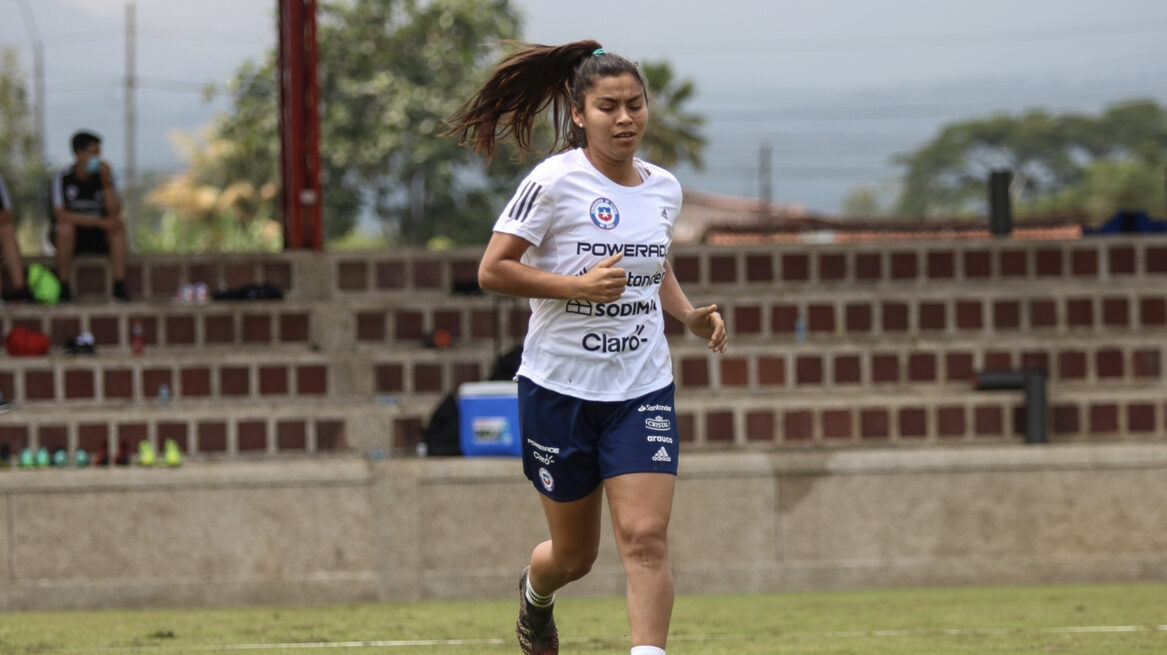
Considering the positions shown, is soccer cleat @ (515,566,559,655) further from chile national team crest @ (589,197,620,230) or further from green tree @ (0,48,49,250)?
green tree @ (0,48,49,250)

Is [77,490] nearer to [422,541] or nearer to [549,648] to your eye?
[422,541]

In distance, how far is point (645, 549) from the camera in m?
5.50

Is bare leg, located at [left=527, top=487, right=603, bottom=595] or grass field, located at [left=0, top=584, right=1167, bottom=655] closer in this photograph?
bare leg, located at [left=527, top=487, right=603, bottom=595]

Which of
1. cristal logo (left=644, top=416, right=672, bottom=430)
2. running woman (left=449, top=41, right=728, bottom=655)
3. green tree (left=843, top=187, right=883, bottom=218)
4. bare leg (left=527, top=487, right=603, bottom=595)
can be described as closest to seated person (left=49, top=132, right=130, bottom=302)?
bare leg (left=527, top=487, right=603, bottom=595)

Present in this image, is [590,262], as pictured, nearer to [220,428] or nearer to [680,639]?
[680,639]

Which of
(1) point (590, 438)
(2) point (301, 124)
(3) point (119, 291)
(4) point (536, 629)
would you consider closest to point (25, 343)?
(3) point (119, 291)

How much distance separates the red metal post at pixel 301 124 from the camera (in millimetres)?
15211

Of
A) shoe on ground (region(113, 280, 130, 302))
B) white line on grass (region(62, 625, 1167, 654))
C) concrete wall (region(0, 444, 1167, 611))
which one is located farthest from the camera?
shoe on ground (region(113, 280, 130, 302))

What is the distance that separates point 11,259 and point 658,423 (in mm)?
9371

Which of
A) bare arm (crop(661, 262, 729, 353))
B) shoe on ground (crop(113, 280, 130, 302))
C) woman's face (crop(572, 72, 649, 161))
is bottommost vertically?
shoe on ground (crop(113, 280, 130, 302))

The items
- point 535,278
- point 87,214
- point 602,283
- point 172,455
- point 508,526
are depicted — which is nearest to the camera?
point 602,283

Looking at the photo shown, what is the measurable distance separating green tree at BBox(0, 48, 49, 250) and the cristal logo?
5108cm

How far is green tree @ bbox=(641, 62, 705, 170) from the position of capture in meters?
70.4

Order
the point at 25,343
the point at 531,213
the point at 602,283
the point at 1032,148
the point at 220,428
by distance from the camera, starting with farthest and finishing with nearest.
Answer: the point at 1032,148, the point at 25,343, the point at 220,428, the point at 531,213, the point at 602,283
